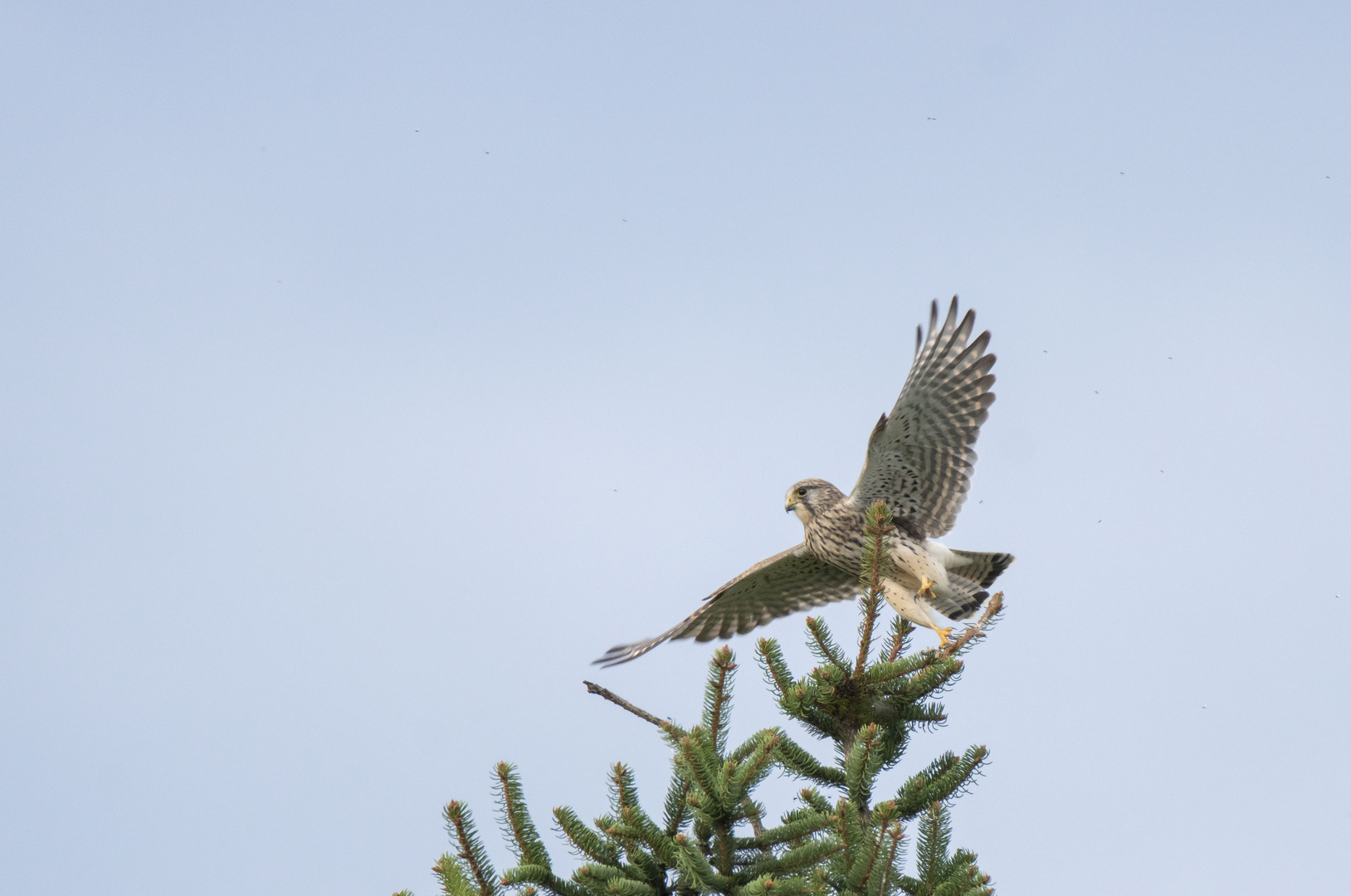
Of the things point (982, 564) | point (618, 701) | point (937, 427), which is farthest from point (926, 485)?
point (618, 701)

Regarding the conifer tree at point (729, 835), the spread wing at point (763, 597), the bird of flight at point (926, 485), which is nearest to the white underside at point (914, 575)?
the bird of flight at point (926, 485)

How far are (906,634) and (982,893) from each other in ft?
3.41

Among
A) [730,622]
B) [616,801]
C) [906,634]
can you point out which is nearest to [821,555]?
[730,622]

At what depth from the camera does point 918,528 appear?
6461 mm

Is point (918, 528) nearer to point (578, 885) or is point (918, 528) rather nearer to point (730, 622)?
point (730, 622)

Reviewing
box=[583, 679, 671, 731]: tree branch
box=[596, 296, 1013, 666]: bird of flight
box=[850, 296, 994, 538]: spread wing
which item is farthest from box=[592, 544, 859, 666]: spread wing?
box=[583, 679, 671, 731]: tree branch

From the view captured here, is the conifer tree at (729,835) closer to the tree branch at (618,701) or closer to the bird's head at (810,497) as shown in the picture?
the tree branch at (618,701)

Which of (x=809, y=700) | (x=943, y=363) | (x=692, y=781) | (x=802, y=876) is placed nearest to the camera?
(x=802, y=876)

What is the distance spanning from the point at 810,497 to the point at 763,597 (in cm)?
109

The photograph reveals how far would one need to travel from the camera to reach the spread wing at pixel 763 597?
693cm

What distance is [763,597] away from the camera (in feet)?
24.3

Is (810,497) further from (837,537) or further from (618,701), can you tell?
(618,701)

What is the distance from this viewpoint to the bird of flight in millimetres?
6098

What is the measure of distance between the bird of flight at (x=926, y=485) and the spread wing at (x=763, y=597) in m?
0.27
